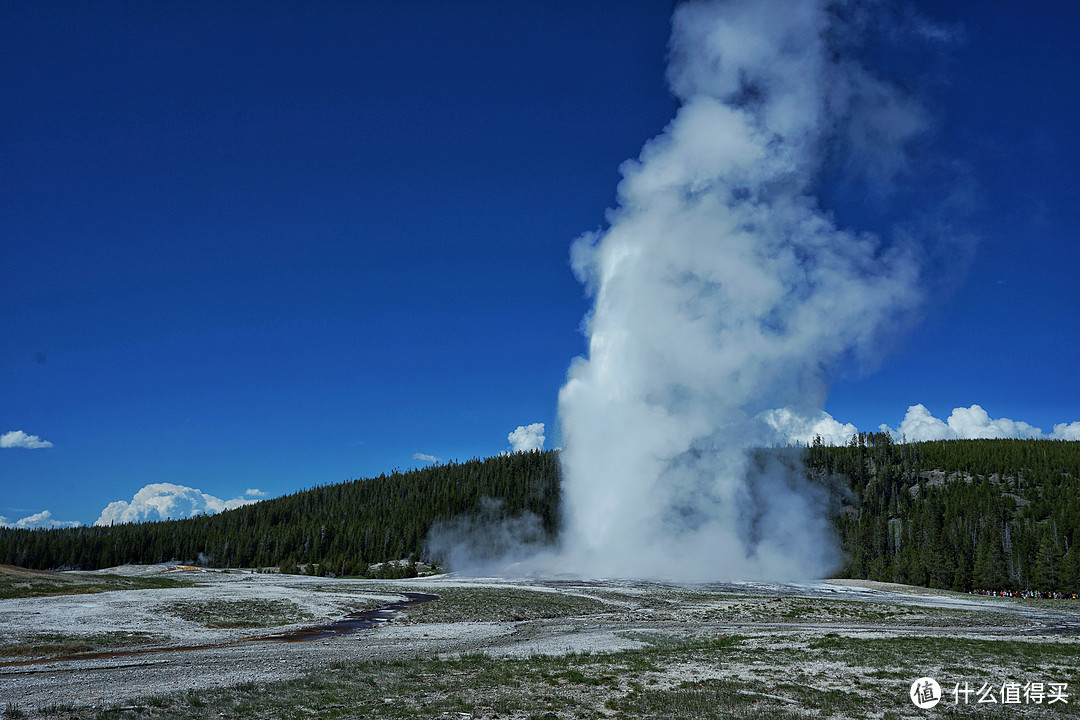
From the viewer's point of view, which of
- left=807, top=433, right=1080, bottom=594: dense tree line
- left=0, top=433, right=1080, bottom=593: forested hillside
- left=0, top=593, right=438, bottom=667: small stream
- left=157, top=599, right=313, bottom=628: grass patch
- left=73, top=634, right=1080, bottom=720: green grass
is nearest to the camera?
left=73, top=634, right=1080, bottom=720: green grass

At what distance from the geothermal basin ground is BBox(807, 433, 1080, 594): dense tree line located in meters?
62.1

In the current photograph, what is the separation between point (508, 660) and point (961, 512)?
139287 millimetres

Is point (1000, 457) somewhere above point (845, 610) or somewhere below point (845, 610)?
above

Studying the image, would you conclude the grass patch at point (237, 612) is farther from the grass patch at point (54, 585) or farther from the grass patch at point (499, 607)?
the grass patch at point (54, 585)

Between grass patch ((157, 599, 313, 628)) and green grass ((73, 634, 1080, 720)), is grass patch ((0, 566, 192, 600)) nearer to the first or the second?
grass patch ((157, 599, 313, 628))

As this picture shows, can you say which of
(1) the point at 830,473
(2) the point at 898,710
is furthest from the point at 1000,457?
(2) the point at 898,710

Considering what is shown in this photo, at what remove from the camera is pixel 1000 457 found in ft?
537

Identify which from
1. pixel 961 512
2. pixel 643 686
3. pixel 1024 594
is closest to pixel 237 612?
pixel 643 686

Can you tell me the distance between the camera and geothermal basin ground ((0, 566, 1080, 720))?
17.5 meters

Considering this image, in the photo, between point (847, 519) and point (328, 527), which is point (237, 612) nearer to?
point (328, 527)

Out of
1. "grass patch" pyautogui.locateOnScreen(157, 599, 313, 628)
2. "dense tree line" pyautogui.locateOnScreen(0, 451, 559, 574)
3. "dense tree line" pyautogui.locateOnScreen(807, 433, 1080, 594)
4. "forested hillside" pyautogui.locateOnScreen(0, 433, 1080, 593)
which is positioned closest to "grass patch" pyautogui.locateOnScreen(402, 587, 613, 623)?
"grass patch" pyautogui.locateOnScreen(157, 599, 313, 628)

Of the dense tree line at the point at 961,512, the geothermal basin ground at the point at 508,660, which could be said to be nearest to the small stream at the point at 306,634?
the geothermal basin ground at the point at 508,660

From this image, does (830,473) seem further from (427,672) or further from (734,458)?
(427,672)

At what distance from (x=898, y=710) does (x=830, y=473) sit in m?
179
